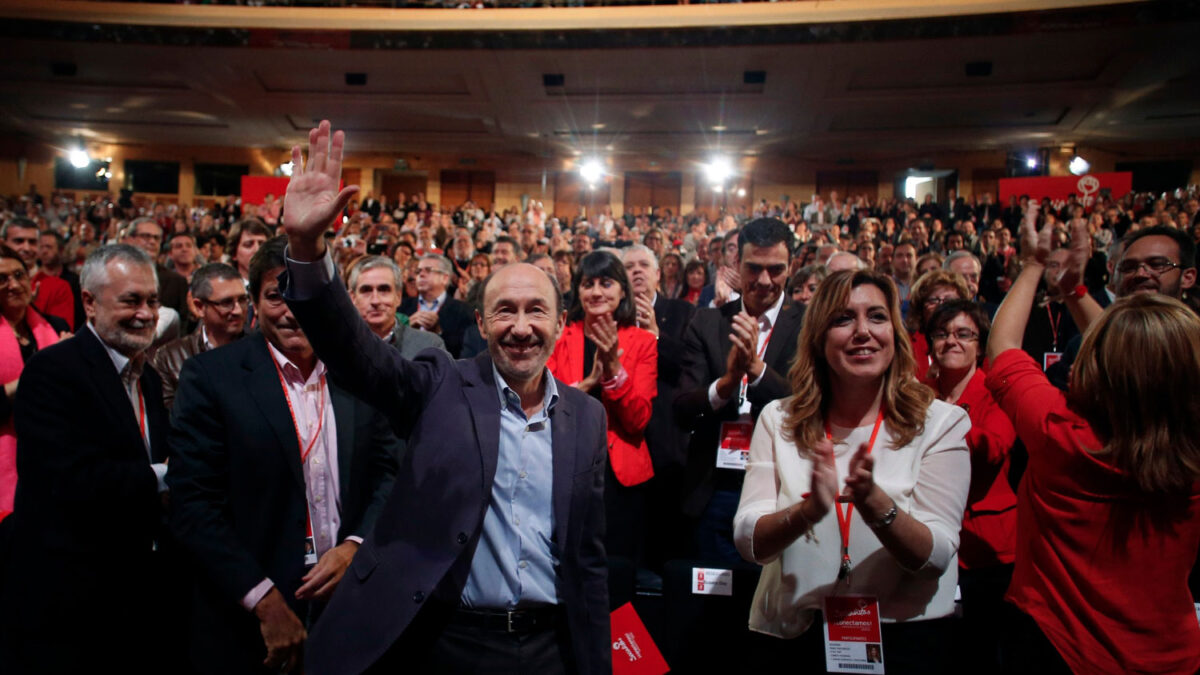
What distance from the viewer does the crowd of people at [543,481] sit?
132 centimetres

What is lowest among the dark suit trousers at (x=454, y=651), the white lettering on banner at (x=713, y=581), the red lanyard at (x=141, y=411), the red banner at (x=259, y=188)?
the white lettering on banner at (x=713, y=581)

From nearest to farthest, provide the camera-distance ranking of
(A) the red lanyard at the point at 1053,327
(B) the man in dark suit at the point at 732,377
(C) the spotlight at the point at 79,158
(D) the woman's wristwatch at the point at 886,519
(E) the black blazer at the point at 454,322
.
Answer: (D) the woman's wristwatch at the point at 886,519, (B) the man in dark suit at the point at 732,377, (A) the red lanyard at the point at 1053,327, (E) the black blazer at the point at 454,322, (C) the spotlight at the point at 79,158

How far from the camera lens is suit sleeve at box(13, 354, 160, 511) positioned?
1.63 meters

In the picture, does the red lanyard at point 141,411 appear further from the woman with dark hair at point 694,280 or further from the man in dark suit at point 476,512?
the woman with dark hair at point 694,280

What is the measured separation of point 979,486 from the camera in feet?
6.42

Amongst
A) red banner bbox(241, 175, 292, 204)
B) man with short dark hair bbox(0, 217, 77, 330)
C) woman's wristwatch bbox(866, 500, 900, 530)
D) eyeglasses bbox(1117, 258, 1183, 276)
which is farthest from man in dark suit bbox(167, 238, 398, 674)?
red banner bbox(241, 175, 292, 204)

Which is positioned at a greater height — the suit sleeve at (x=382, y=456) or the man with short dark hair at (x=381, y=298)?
the man with short dark hair at (x=381, y=298)

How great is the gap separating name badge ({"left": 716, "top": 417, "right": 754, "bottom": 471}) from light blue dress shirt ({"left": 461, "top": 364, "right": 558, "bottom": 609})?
0.88 metres

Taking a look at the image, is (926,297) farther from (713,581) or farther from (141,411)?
(141,411)

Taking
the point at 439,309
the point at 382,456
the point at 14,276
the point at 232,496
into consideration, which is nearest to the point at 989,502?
the point at 382,456

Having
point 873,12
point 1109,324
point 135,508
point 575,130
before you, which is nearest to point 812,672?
point 1109,324

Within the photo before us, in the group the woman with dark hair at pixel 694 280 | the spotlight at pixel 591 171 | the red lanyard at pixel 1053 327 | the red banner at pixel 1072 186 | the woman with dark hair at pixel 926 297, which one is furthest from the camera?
the spotlight at pixel 591 171

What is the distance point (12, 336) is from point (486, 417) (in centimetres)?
226

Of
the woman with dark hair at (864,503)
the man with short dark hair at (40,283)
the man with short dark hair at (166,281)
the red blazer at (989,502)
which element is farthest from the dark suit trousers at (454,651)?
the man with short dark hair at (40,283)
